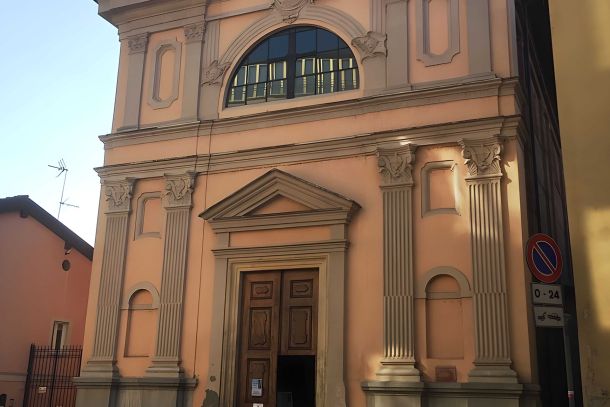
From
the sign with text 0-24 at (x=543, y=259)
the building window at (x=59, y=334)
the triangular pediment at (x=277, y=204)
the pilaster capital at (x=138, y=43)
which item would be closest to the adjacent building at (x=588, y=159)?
the sign with text 0-24 at (x=543, y=259)

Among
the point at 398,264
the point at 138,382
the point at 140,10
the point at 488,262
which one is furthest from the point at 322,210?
the point at 140,10

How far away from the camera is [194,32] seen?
1554 cm

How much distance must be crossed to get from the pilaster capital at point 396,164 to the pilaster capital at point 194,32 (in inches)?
205

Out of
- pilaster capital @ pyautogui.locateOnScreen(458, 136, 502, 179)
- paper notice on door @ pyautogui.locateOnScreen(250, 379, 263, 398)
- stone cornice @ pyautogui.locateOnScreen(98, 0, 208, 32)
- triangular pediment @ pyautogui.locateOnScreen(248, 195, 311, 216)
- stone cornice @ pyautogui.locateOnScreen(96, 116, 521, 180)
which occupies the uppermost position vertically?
stone cornice @ pyautogui.locateOnScreen(98, 0, 208, 32)

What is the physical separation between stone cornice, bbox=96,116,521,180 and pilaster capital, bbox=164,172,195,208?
146 mm

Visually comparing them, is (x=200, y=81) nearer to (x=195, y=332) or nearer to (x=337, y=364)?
(x=195, y=332)

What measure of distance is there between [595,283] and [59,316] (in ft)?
48.3

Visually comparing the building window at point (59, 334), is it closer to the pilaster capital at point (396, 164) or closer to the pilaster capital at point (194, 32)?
the pilaster capital at point (194, 32)

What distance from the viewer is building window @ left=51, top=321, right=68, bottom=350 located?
1861 centimetres

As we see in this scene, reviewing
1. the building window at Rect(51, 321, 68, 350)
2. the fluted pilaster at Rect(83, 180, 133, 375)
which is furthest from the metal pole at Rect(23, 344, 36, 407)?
the fluted pilaster at Rect(83, 180, 133, 375)

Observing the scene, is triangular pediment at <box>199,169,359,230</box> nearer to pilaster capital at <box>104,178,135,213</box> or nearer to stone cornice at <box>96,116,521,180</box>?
stone cornice at <box>96,116,521,180</box>

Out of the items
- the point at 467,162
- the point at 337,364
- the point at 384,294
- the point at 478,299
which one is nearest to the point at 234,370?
the point at 337,364

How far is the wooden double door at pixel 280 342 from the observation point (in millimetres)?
12836

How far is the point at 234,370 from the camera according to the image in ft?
43.0
